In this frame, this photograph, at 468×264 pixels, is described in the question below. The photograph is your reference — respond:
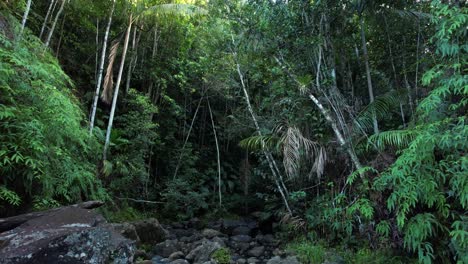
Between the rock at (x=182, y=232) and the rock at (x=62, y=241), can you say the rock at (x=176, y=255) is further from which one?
the rock at (x=62, y=241)

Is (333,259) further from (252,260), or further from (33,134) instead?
(33,134)

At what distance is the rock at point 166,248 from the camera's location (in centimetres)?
667

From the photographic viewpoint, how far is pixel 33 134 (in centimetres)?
423

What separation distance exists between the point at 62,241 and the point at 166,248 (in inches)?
155

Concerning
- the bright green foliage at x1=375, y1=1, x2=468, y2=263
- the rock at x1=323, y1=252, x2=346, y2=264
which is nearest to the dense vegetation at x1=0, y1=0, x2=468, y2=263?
the bright green foliage at x1=375, y1=1, x2=468, y2=263

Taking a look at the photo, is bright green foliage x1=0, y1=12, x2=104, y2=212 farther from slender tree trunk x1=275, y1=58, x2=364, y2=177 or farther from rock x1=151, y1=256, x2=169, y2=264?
slender tree trunk x1=275, y1=58, x2=364, y2=177

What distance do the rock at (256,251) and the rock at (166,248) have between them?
173 cm

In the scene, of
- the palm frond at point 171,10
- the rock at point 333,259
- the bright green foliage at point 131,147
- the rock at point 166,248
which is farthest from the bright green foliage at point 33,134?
the rock at point 333,259

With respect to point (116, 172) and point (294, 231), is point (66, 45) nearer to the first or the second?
point (116, 172)

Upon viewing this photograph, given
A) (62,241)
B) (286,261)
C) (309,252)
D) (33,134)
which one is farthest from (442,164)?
(33,134)

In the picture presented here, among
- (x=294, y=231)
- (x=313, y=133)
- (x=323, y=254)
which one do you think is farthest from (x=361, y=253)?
(x=313, y=133)

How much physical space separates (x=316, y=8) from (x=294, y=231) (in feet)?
16.9

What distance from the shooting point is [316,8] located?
19.9 feet

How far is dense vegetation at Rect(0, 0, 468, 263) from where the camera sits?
12.9 feet
